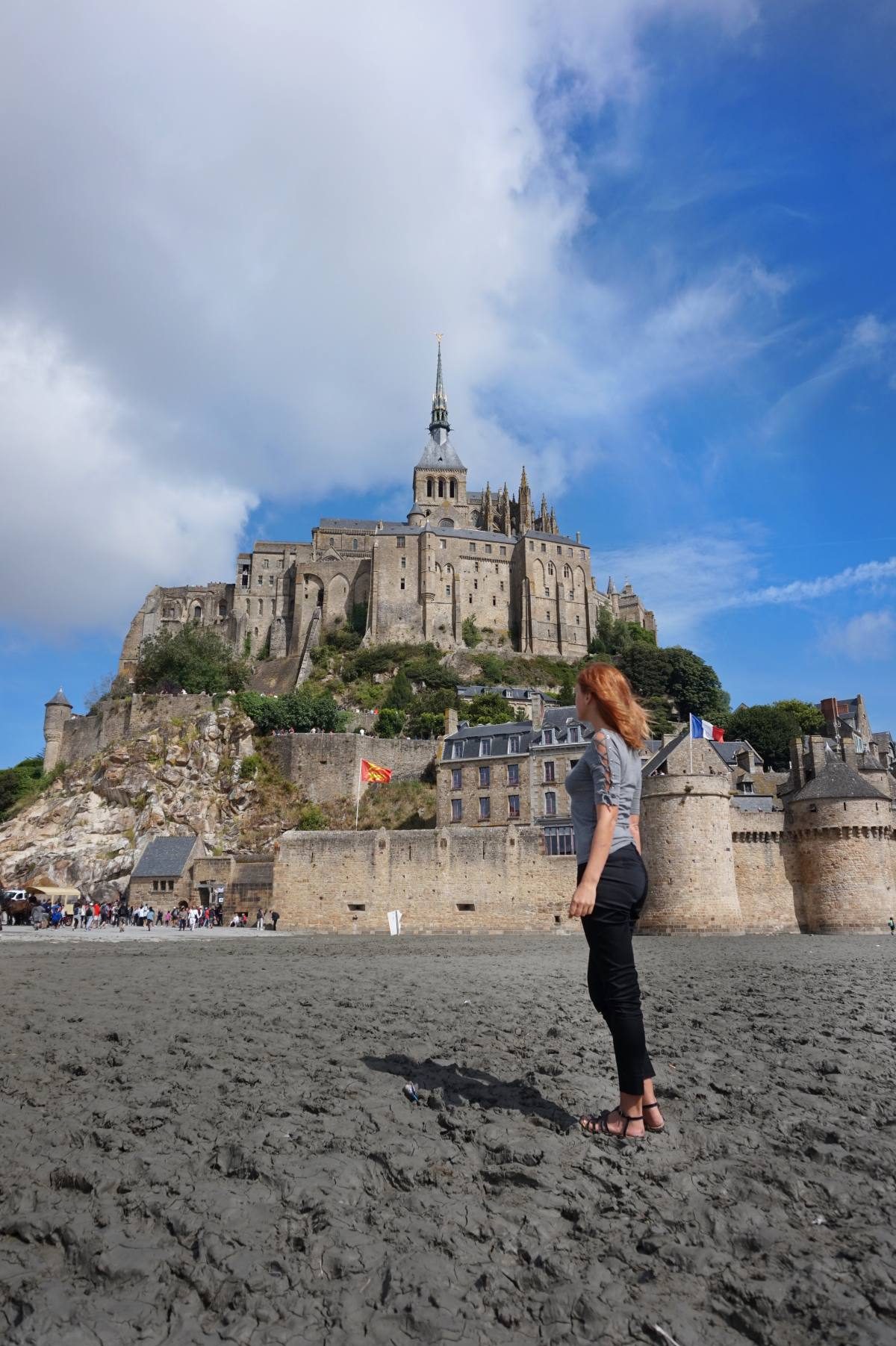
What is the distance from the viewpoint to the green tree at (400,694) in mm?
72188

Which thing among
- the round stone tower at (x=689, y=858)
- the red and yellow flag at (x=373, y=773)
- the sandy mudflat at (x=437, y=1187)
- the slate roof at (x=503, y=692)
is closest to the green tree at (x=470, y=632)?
the slate roof at (x=503, y=692)

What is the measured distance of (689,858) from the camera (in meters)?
33.7

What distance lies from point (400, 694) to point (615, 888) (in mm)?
69181

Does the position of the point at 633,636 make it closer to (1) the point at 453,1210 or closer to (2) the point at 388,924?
(2) the point at 388,924

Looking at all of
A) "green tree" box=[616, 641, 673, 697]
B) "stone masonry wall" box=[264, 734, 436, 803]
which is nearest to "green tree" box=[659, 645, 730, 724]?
"green tree" box=[616, 641, 673, 697]

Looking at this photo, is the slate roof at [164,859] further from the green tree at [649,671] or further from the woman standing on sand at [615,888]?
the green tree at [649,671]

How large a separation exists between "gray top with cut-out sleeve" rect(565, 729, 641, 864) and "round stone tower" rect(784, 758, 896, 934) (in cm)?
3291

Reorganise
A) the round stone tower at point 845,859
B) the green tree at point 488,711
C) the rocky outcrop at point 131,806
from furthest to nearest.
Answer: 1. the green tree at point 488,711
2. the rocky outcrop at point 131,806
3. the round stone tower at point 845,859

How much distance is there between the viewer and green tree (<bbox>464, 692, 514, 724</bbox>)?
63094 mm

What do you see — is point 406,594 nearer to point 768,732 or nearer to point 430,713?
point 430,713

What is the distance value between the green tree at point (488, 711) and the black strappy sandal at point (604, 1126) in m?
56.7

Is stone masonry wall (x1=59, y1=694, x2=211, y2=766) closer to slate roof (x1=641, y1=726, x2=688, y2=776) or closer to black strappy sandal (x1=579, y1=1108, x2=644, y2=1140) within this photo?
slate roof (x1=641, y1=726, x2=688, y2=776)

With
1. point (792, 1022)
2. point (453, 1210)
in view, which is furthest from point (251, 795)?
point (453, 1210)

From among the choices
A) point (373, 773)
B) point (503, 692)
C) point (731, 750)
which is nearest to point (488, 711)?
point (503, 692)
